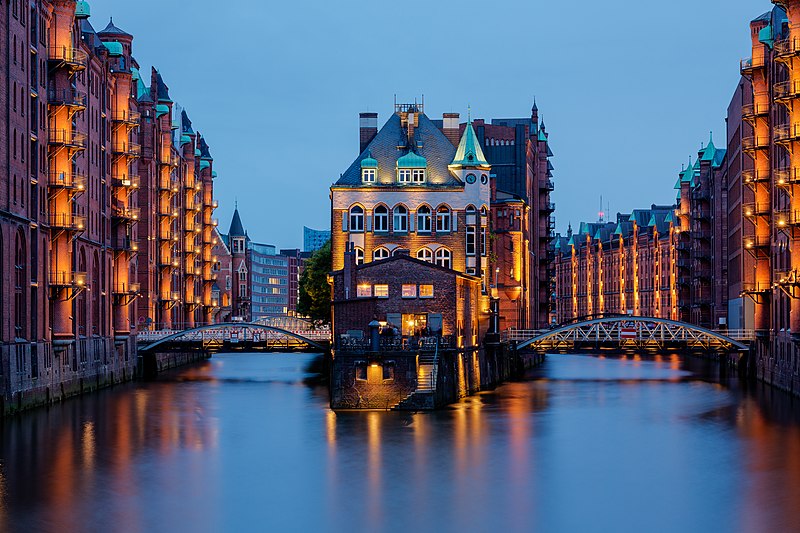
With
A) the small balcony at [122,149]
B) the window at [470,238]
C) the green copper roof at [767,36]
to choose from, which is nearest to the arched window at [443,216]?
the window at [470,238]

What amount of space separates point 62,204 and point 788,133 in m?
41.4

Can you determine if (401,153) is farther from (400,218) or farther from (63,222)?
(63,222)

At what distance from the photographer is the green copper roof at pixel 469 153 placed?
319ft

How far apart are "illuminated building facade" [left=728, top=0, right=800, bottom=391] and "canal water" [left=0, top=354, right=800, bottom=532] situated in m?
5.36

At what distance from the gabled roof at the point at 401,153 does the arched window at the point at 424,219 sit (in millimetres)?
1755

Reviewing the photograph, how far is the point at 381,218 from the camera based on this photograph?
96500 mm

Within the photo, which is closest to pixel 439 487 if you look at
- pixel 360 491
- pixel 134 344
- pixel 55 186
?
pixel 360 491

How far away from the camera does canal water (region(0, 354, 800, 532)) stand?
41.1m

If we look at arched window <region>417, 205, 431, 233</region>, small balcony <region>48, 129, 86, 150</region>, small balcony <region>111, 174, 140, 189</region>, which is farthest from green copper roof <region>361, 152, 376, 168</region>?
small balcony <region>48, 129, 86, 150</region>

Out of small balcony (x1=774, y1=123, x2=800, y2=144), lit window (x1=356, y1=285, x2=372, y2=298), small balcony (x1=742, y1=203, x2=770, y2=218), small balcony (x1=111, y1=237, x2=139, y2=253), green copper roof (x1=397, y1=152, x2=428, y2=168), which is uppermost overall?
green copper roof (x1=397, y1=152, x2=428, y2=168)

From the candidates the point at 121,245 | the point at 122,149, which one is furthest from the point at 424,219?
the point at 122,149

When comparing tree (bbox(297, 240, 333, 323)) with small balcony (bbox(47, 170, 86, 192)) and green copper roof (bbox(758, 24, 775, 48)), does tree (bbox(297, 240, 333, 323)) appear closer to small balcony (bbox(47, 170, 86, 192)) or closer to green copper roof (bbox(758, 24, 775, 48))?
small balcony (bbox(47, 170, 86, 192))

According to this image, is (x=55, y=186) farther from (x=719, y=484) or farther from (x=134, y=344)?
(x=719, y=484)

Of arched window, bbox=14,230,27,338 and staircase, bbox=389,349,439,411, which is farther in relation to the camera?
staircase, bbox=389,349,439,411
